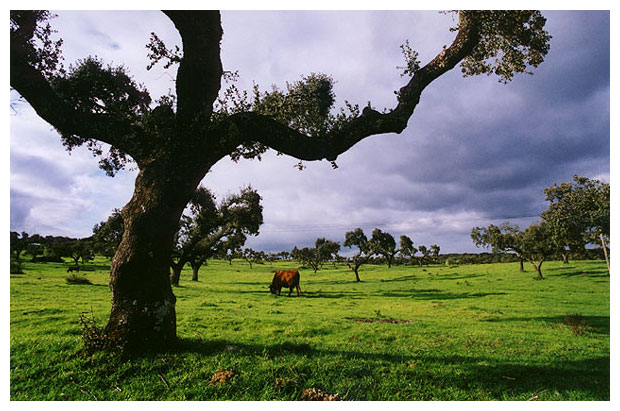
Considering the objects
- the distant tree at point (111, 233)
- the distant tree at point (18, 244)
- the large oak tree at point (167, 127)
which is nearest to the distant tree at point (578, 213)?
the large oak tree at point (167, 127)

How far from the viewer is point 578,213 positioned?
36531 millimetres

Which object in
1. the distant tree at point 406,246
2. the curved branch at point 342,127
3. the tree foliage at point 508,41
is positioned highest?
the tree foliage at point 508,41

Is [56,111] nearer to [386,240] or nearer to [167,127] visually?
[167,127]

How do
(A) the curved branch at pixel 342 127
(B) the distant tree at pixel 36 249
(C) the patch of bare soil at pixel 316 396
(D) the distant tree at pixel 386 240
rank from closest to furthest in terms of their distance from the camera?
(C) the patch of bare soil at pixel 316 396 → (A) the curved branch at pixel 342 127 → (B) the distant tree at pixel 36 249 → (D) the distant tree at pixel 386 240

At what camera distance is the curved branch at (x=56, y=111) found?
7527 millimetres

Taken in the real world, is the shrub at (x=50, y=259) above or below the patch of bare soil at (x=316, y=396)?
below

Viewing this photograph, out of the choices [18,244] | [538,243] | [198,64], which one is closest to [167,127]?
[198,64]

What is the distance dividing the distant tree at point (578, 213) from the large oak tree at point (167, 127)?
37.0 metres

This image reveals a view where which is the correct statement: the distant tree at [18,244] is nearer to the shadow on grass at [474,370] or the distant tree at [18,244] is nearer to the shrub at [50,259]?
the shrub at [50,259]

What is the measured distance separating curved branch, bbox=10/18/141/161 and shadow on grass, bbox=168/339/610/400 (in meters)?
6.23

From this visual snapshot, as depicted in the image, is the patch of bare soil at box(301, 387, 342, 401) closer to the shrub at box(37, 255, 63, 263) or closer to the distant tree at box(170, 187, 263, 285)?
the distant tree at box(170, 187, 263, 285)

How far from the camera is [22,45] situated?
8.47 metres

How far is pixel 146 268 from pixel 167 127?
3904 mm

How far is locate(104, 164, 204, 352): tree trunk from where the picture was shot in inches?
289
